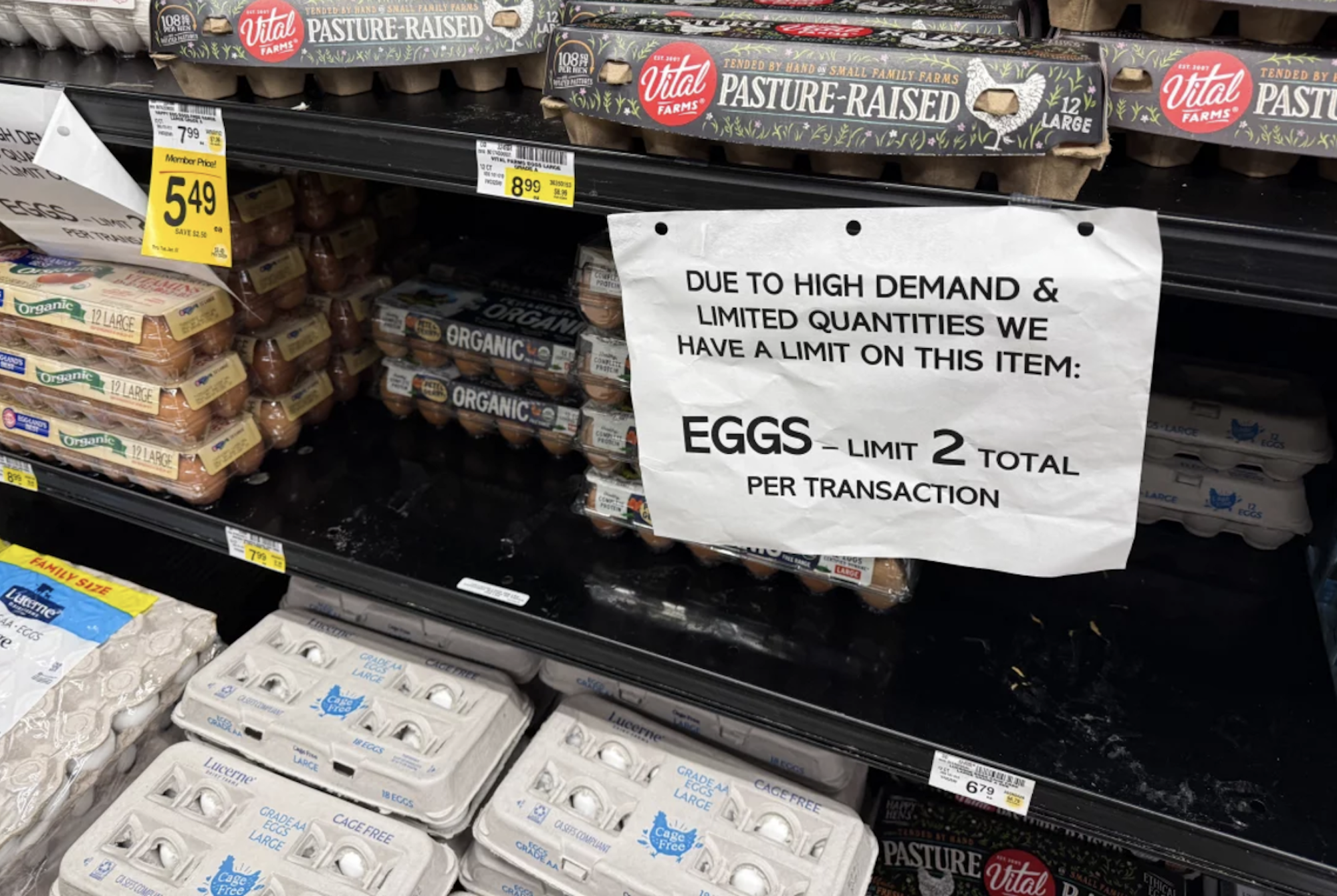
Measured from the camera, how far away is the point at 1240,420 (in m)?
1.30

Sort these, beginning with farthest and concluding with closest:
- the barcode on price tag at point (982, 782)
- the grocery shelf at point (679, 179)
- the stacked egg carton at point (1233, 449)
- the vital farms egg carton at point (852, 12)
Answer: the stacked egg carton at point (1233, 449) → the barcode on price tag at point (982, 782) → the vital farms egg carton at point (852, 12) → the grocery shelf at point (679, 179)

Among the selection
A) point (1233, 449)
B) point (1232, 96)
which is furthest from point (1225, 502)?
point (1232, 96)

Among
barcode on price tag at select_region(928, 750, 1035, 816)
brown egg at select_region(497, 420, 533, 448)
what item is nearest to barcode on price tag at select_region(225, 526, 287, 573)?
brown egg at select_region(497, 420, 533, 448)

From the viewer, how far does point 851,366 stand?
1021 mm

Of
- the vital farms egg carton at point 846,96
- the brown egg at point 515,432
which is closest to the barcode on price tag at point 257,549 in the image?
the brown egg at point 515,432

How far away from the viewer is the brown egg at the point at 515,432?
1.60 metres

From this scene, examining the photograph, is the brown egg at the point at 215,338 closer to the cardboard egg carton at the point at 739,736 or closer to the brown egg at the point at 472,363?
the brown egg at the point at 472,363

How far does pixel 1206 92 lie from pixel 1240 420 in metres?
0.62

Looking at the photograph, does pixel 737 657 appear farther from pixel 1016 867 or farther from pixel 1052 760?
pixel 1016 867

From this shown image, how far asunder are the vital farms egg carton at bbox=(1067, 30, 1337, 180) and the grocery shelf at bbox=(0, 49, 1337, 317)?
4 centimetres

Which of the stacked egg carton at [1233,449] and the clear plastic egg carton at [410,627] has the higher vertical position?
the stacked egg carton at [1233,449]

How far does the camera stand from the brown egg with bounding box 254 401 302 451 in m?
1.64

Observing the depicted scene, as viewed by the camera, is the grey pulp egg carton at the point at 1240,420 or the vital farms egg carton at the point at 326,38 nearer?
the vital farms egg carton at the point at 326,38

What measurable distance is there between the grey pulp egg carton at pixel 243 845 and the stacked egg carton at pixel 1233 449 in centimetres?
117
